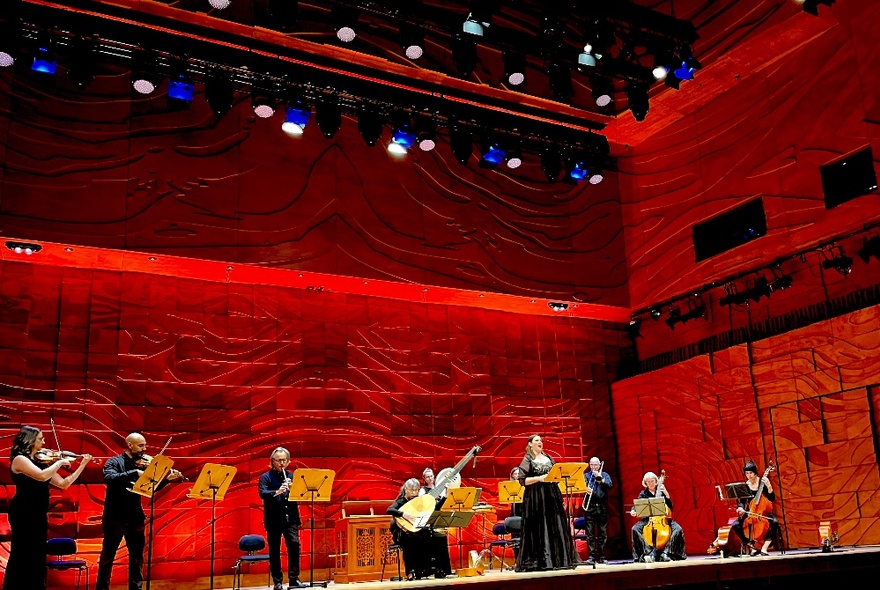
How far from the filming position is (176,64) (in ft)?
26.1

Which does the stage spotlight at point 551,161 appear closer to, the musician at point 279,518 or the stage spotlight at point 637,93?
the stage spotlight at point 637,93

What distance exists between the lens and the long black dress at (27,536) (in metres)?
5.27

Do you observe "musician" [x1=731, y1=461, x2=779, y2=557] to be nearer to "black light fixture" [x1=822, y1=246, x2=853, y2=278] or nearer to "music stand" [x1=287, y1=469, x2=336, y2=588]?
"black light fixture" [x1=822, y1=246, x2=853, y2=278]

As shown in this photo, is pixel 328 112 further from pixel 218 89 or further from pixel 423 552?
pixel 423 552

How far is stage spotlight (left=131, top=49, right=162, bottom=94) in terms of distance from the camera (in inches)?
308

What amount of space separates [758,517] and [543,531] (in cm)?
326

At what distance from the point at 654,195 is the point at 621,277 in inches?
58.6

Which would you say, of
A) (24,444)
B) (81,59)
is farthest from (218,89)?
(24,444)

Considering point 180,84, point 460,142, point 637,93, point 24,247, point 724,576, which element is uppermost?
point 637,93

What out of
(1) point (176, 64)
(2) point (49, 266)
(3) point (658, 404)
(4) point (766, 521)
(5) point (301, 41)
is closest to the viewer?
(1) point (176, 64)

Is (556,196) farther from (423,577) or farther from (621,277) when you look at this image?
(423,577)

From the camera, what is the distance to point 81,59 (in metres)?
7.46

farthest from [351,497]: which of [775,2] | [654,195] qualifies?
[775,2]

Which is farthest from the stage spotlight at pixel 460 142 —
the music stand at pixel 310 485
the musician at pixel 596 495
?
the music stand at pixel 310 485
